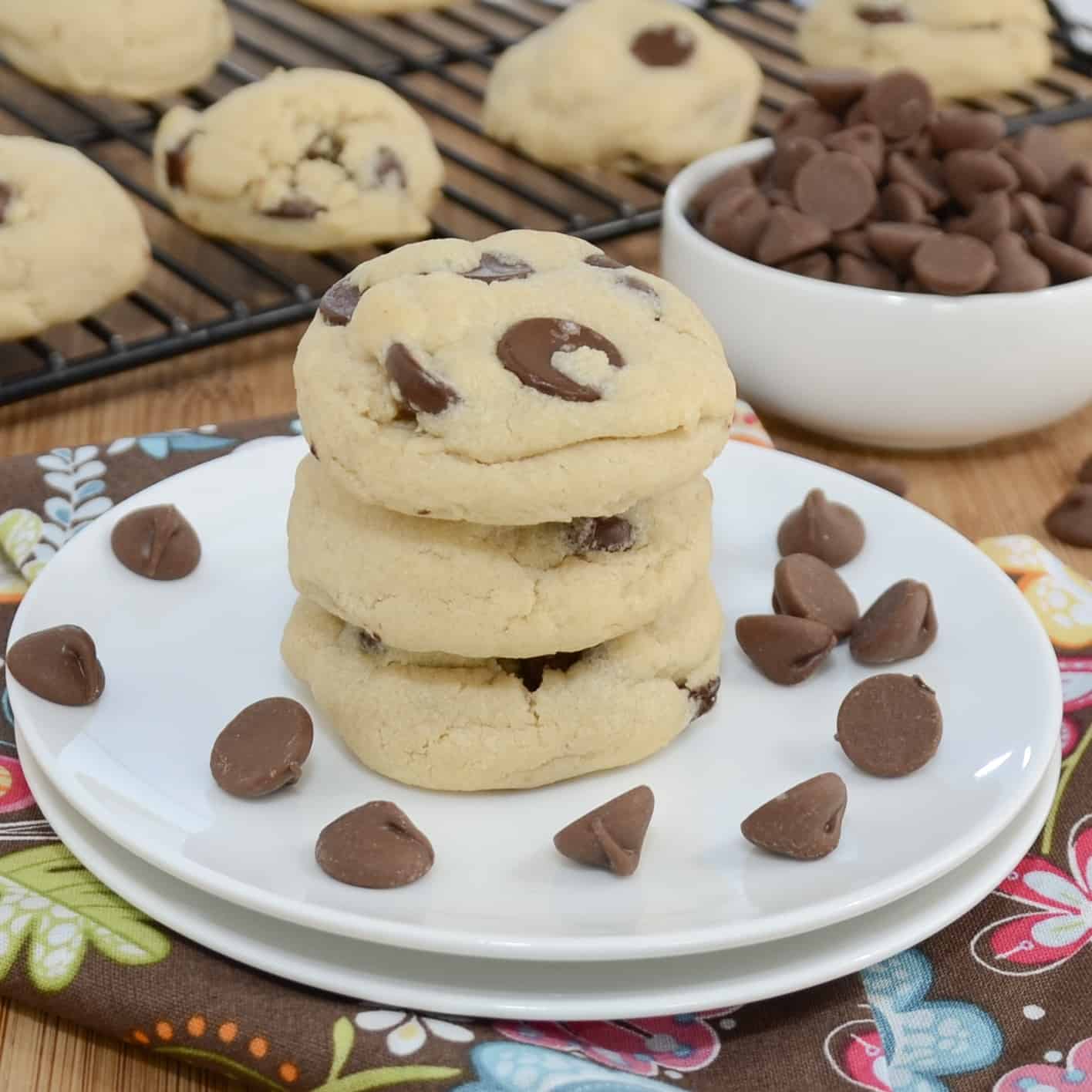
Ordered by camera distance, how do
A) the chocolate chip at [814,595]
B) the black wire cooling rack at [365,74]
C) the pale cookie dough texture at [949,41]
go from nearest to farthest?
the chocolate chip at [814,595], the black wire cooling rack at [365,74], the pale cookie dough texture at [949,41]

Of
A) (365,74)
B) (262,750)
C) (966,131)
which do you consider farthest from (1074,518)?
(365,74)

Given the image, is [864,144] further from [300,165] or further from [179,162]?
[179,162]

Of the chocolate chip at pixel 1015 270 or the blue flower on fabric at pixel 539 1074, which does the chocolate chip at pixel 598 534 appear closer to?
the blue flower on fabric at pixel 539 1074

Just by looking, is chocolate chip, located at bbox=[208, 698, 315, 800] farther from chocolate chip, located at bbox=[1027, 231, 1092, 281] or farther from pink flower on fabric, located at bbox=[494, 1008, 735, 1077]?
chocolate chip, located at bbox=[1027, 231, 1092, 281]

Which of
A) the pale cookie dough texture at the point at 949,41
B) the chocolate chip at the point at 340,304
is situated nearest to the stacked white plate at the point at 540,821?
the chocolate chip at the point at 340,304

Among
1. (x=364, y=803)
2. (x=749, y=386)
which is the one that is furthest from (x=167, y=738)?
(x=749, y=386)

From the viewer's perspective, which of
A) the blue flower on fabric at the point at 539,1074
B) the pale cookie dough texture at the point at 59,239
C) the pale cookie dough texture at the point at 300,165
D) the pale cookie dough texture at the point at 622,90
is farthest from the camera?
the pale cookie dough texture at the point at 622,90
